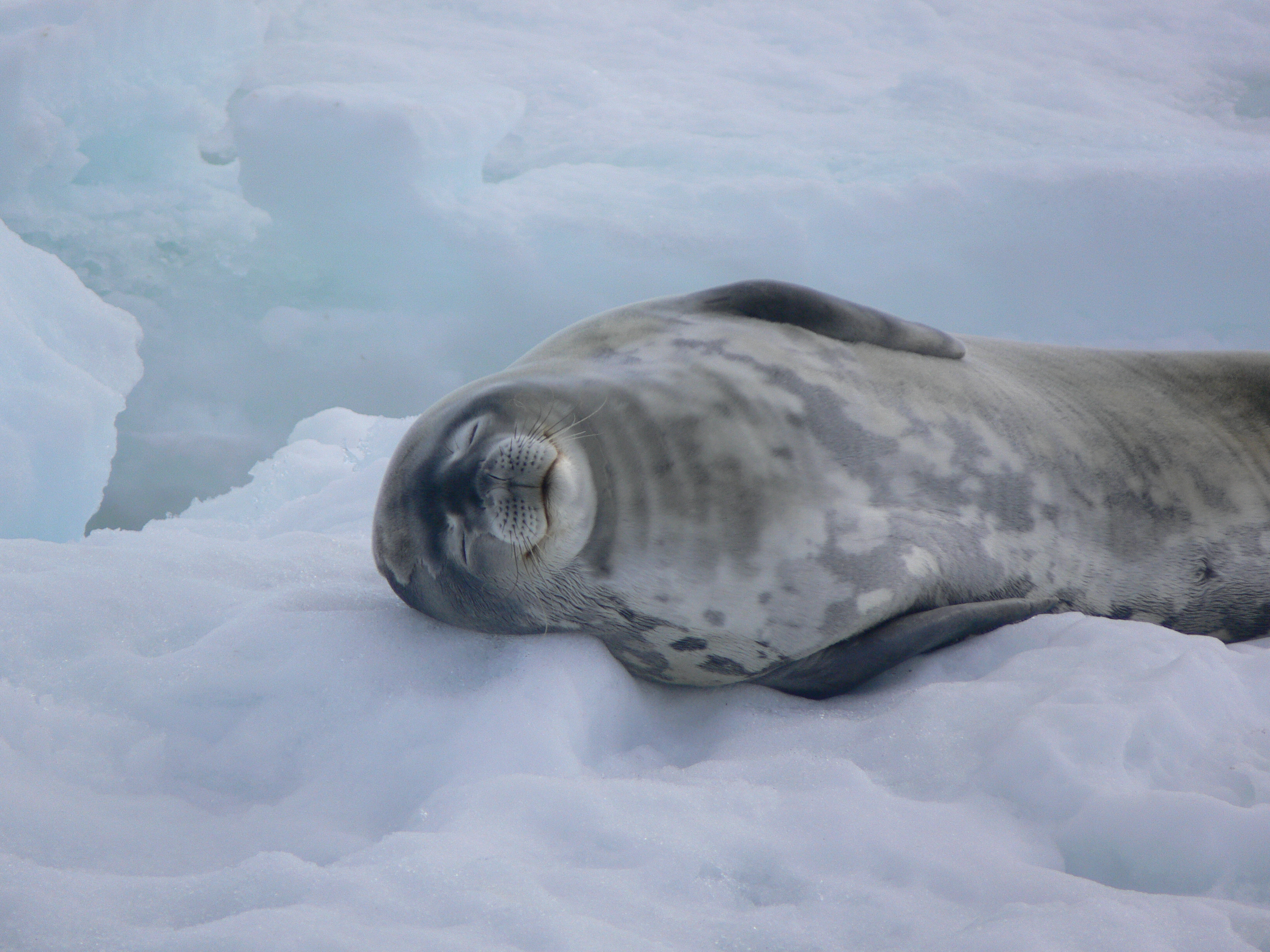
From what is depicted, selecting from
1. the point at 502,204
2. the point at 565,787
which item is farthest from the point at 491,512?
the point at 502,204

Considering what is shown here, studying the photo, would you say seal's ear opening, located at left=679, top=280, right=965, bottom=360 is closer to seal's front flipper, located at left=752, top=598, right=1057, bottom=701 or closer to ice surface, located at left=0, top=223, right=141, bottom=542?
seal's front flipper, located at left=752, top=598, right=1057, bottom=701

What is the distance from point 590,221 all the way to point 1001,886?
493cm

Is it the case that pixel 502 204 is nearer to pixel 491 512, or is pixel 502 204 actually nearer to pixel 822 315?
pixel 822 315

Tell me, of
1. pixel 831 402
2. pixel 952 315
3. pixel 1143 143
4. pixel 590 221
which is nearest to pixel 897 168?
pixel 952 315

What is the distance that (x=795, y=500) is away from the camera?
183 centimetres

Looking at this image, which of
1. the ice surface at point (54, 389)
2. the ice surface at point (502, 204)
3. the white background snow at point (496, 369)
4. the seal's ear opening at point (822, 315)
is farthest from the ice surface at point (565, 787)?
the ice surface at point (502, 204)

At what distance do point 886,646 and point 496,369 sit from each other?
168 inches

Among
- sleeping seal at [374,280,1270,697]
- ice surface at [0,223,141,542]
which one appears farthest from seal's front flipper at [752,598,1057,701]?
ice surface at [0,223,141,542]

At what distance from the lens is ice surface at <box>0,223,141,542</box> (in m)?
3.31

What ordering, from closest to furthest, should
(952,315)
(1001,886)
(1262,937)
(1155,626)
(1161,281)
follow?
(1262,937) < (1001,886) < (1155,626) < (1161,281) < (952,315)

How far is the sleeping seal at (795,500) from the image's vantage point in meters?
1.78

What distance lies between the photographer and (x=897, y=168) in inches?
227

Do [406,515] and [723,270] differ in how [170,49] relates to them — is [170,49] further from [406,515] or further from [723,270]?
[406,515]

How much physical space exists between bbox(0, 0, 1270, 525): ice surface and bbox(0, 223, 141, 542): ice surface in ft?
4.35
